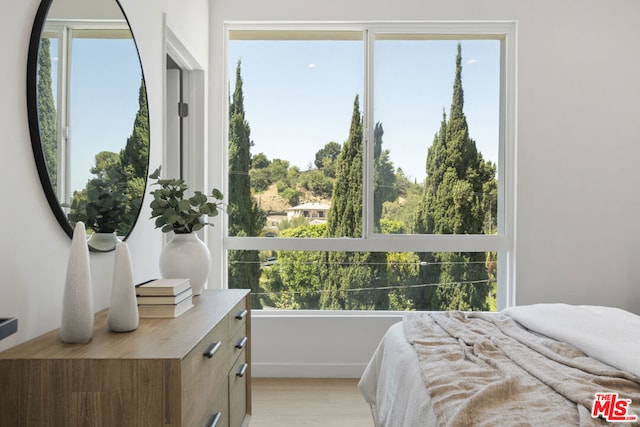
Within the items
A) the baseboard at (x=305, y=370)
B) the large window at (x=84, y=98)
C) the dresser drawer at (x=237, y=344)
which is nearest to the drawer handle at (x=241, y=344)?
the dresser drawer at (x=237, y=344)

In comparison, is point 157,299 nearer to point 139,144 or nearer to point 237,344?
point 237,344

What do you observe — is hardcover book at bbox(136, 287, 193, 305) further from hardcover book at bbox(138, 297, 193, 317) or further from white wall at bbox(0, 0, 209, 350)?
white wall at bbox(0, 0, 209, 350)

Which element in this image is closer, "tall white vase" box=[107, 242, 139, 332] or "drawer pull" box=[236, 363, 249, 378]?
"tall white vase" box=[107, 242, 139, 332]

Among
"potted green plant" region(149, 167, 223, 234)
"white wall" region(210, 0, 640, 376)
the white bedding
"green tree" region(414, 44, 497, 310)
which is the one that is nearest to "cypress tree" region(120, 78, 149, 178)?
"potted green plant" region(149, 167, 223, 234)

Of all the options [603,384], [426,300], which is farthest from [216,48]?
[603,384]

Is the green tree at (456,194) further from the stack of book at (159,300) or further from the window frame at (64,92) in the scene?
the window frame at (64,92)

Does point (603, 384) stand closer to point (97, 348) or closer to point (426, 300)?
point (97, 348)

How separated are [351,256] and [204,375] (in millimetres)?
2334

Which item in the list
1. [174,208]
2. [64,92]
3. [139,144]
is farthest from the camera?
[139,144]

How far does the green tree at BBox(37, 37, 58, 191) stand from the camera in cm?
140

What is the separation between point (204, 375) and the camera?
4.68 feet

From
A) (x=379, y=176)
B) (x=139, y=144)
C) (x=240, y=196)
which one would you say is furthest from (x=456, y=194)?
(x=139, y=144)

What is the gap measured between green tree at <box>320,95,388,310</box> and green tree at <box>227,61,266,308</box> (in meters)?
0.54

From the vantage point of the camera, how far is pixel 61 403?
114 centimetres
